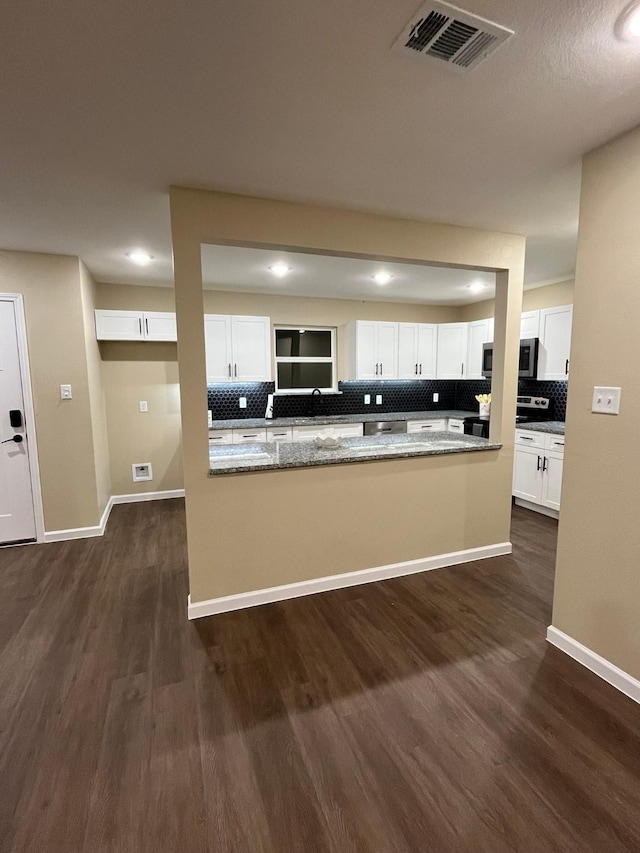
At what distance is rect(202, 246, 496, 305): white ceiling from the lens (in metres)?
3.47

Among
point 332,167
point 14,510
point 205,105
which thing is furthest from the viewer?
point 14,510

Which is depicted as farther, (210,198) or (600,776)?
(210,198)

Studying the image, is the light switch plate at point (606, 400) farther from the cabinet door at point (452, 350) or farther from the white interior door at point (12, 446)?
the white interior door at point (12, 446)

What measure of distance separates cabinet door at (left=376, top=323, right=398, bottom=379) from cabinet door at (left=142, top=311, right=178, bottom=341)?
2543 millimetres

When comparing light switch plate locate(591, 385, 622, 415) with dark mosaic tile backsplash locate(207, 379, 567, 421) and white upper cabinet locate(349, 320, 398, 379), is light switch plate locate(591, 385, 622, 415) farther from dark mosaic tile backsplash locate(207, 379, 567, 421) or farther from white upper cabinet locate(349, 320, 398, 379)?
white upper cabinet locate(349, 320, 398, 379)

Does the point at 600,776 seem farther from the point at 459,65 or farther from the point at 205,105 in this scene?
the point at 205,105

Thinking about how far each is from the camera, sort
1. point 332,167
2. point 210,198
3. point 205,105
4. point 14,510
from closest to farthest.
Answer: point 205,105
point 332,167
point 210,198
point 14,510

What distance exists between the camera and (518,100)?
1.55 m

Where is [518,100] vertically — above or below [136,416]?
above

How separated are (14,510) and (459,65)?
4332 millimetres

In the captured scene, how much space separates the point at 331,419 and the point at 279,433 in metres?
0.70

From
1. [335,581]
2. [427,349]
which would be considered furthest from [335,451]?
[427,349]

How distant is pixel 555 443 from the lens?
396 centimetres

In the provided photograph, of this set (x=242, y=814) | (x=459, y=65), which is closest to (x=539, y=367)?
(x=459, y=65)
